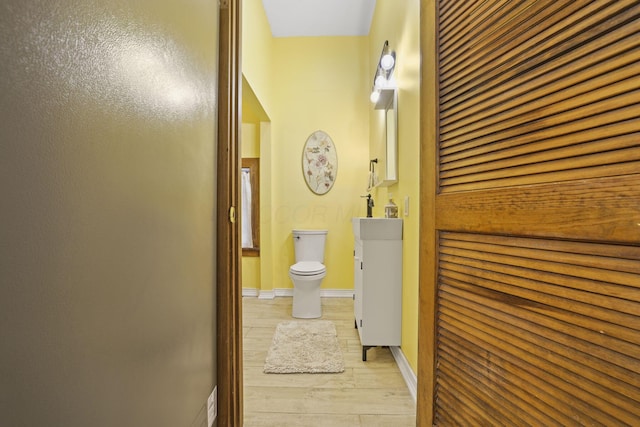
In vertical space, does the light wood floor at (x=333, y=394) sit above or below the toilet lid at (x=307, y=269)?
below

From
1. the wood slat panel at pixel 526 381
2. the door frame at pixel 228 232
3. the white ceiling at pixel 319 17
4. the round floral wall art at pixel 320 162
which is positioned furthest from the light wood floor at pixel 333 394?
the white ceiling at pixel 319 17

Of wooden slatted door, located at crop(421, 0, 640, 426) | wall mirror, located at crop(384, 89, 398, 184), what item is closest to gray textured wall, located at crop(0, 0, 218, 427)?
wooden slatted door, located at crop(421, 0, 640, 426)

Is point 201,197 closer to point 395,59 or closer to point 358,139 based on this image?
point 395,59

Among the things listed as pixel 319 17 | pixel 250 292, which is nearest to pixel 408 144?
pixel 319 17

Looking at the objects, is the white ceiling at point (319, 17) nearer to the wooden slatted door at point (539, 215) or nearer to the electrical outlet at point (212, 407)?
the wooden slatted door at point (539, 215)

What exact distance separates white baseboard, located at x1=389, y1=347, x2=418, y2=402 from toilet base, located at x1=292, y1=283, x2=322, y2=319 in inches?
38.4

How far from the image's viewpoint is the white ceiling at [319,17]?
294 cm

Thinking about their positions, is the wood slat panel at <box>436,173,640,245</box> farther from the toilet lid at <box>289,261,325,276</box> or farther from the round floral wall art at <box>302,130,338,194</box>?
the round floral wall art at <box>302,130,338,194</box>

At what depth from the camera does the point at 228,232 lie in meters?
1.20

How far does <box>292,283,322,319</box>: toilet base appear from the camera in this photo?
112 inches

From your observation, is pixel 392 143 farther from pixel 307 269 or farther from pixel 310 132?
pixel 310 132

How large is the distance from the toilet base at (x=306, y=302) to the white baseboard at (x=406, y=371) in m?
0.98

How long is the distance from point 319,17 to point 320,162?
5.18ft

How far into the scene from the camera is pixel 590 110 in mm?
535
